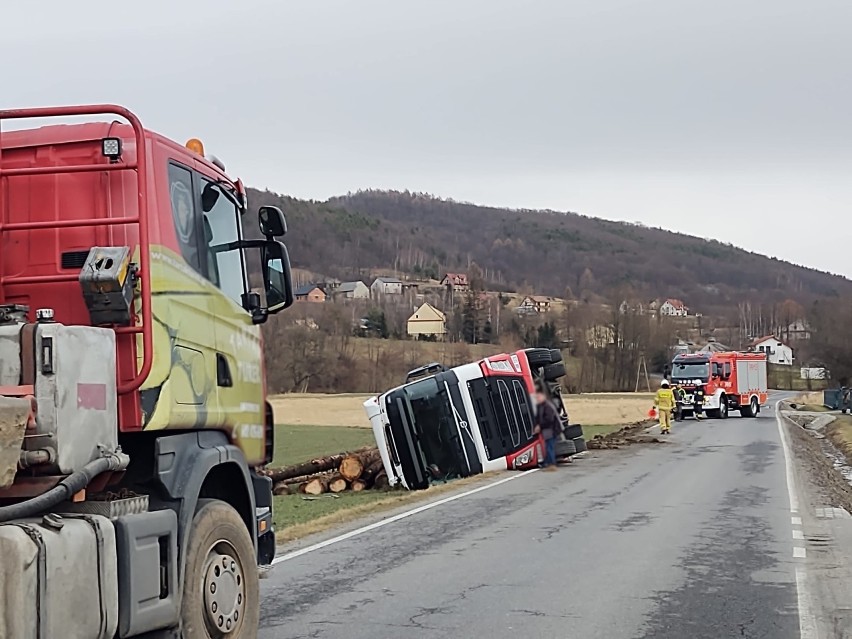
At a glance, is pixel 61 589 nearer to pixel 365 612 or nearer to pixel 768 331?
pixel 365 612

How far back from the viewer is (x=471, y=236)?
176 meters

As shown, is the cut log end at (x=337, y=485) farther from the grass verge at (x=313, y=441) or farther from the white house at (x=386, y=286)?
the white house at (x=386, y=286)

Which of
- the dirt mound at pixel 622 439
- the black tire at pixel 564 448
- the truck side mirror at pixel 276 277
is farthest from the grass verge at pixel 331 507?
the dirt mound at pixel 622 439

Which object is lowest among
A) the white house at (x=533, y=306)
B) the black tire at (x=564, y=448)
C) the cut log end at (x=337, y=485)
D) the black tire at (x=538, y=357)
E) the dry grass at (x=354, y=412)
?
the dry grass at (x=354, y=412)

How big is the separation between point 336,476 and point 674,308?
11302 cm

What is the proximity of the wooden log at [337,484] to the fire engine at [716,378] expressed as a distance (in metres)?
28.8

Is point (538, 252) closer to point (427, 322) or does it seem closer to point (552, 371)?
point (427, 322)

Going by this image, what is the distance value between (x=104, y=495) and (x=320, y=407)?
59020 millimetres

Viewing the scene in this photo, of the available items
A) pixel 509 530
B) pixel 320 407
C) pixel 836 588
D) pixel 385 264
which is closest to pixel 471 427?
pixel 509 530

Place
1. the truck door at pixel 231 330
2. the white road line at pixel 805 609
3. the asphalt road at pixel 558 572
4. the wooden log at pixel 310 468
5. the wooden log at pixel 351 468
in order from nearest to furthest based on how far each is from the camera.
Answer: the truck door at pixel 231 330
the white road line at pixel 805 609
the asphalt road at pixel 558 572
the wooden log at pixel 351 468
the wooden log at pixel 310 468

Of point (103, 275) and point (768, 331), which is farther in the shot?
point (768, 331)

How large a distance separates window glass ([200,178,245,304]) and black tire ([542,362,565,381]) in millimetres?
18171

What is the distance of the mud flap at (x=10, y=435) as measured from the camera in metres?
4.59

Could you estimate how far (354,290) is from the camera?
130 metres
